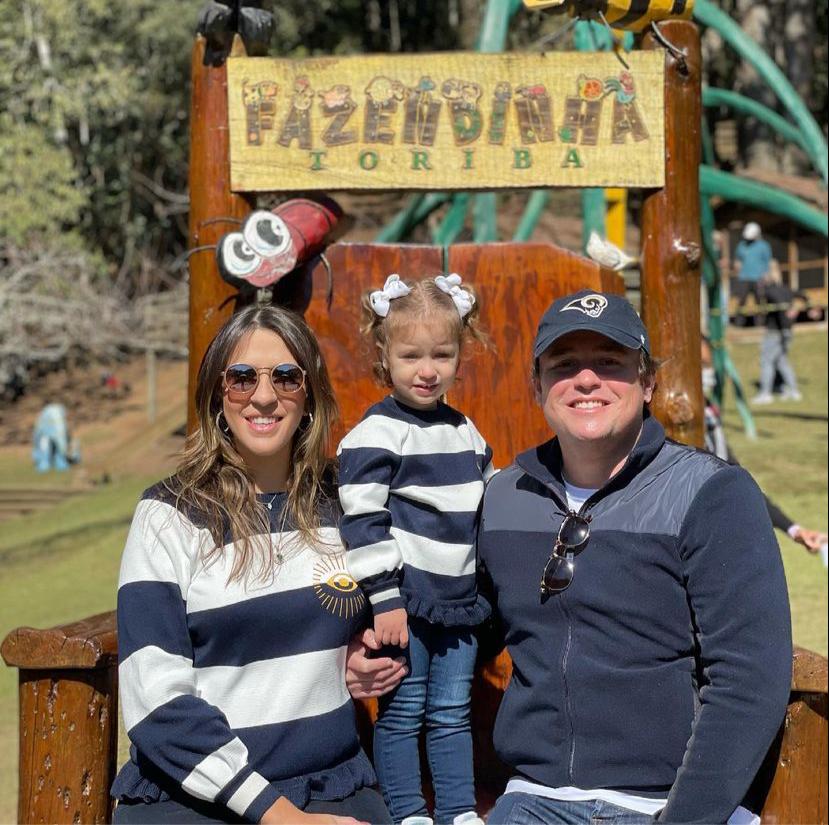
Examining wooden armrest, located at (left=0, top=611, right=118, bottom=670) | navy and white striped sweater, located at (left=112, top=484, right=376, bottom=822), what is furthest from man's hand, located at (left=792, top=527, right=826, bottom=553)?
wooden armrest, located at (left=0, top=611, right=118, bottom=670)

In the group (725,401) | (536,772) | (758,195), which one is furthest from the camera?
(725,401)

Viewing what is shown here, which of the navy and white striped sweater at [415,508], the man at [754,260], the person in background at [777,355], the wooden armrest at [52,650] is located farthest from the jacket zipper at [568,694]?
the man at [754,260]

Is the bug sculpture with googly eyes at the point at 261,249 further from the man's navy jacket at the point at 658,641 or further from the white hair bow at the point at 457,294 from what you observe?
the man's navy jacket at the point at 658,641

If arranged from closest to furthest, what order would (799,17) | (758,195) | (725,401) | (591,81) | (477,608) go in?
(477,608)
(591,81)
(758,195)
(725,401)
(799,17)

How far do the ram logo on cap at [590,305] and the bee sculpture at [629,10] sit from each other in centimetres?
133

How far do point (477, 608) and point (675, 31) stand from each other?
1826mm

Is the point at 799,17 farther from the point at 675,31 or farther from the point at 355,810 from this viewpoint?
the point at 355,810

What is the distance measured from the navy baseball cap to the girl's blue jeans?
753 millimetres

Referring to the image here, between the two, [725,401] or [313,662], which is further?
[725,401]

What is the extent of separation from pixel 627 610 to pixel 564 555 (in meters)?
0.16

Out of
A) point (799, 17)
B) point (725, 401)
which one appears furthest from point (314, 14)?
point (725, 401)

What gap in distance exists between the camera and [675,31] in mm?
3512

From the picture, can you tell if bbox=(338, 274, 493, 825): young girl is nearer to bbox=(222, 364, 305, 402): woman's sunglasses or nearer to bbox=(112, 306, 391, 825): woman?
bbox=(112, 306, 391, 825): woman

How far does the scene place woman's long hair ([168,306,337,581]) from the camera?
→ 2484mm
